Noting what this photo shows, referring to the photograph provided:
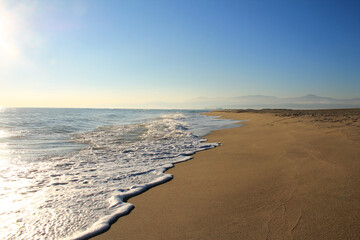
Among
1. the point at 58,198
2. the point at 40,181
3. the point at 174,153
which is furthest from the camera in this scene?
the point at 174,153

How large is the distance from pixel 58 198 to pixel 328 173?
17.6ft

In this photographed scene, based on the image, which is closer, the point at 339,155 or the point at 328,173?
the point at 328,173

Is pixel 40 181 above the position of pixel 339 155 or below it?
below

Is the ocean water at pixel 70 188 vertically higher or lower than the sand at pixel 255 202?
lower

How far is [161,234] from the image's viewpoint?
258 cm

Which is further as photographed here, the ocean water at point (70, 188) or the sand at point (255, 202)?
the ocean water at point (70, 188)

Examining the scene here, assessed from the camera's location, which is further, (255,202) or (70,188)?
(70,188)

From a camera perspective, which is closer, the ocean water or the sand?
the sand

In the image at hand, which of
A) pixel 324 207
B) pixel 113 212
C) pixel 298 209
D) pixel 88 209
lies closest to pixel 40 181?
pixel 88 209

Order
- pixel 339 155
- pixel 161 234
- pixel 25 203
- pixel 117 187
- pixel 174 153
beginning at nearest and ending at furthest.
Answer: pixel 161 234 < pixel 25 203 < pixel 117 187 < pixel 339 155 < pixel 174 153

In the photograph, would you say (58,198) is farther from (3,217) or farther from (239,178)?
(239,178)

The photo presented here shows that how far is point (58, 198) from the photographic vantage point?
3.77 meters

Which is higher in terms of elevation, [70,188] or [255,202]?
[255,202]

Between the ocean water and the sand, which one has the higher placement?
the sand
